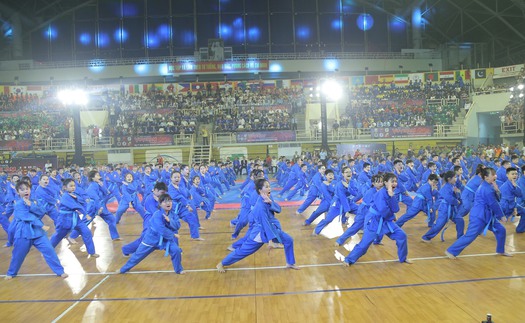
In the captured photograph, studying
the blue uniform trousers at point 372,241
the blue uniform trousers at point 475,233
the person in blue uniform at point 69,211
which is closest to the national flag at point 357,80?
the blue uniform trousers at point 475,233

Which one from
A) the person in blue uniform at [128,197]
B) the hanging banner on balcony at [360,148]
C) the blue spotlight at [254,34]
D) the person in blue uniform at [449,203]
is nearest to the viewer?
the person in blue uniform at [449,203]

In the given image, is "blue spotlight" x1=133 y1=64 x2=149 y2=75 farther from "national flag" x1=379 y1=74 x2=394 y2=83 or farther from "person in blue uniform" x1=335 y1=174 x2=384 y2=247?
"person in blue uniform" x1=335 y1=174 x2=384 y2=247

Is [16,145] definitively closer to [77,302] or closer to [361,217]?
[77,302]

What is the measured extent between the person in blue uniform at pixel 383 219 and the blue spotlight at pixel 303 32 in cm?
3906

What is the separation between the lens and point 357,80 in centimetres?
3972

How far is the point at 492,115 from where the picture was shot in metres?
36.7

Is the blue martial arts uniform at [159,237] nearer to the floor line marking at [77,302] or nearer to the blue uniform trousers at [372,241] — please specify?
the floor line marking at [77,302]

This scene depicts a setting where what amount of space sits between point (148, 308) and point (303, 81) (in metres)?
35.2

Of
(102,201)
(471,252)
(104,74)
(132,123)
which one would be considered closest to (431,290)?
(471,252)

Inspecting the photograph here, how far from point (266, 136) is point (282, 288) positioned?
2578 cm

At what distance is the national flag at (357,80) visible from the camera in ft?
130

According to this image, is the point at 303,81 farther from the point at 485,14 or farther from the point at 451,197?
the point at 451,197

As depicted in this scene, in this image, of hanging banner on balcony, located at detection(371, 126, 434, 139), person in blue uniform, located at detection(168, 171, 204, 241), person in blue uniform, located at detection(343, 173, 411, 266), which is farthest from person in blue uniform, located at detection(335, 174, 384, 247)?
hanging banner on balcony, located at detection(371, 126, 434, 139)

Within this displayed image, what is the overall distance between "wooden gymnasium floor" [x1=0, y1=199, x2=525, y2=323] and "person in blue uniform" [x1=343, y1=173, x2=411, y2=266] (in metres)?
0.51
